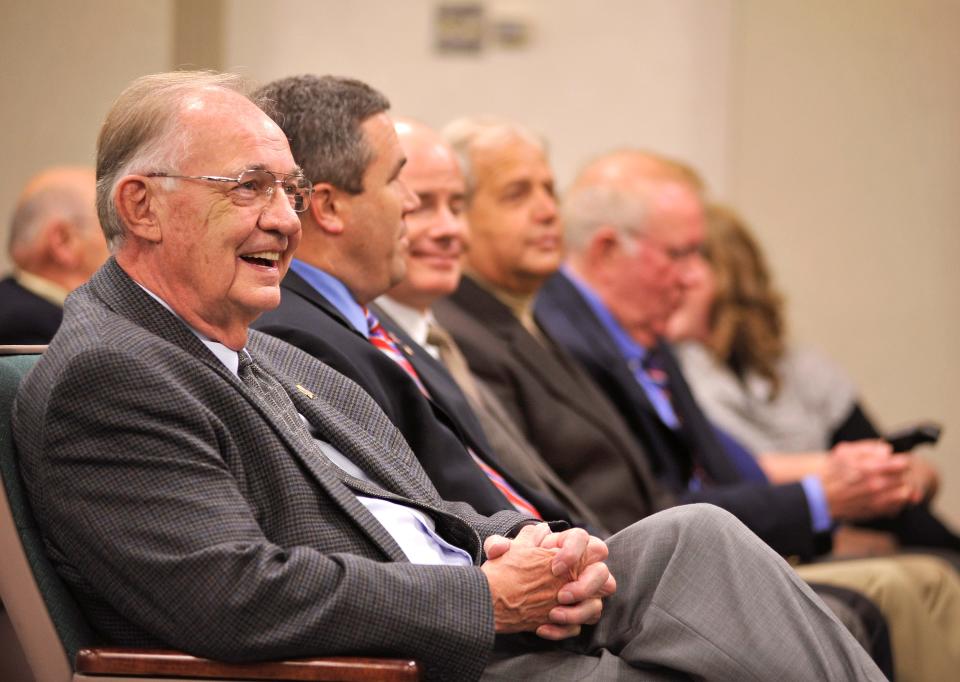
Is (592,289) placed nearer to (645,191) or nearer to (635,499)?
(645,191)

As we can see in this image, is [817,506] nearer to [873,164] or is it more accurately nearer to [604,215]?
[604,215]

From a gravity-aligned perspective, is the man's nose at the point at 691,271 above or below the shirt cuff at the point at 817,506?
above

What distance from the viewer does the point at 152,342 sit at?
1.63 m

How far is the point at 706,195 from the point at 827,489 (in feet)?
5.86

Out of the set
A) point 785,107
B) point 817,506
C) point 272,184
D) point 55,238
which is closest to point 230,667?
point 272,184

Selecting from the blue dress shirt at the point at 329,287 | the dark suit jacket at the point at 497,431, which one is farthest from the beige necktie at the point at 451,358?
the blue dress shirt at the point at 329,287

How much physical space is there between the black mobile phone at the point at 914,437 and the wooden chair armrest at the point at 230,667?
226cm

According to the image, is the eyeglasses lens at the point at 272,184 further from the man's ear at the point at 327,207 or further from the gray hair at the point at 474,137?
the gray hair at the point at 474,137

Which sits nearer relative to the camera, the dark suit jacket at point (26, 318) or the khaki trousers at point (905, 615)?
the khaki trousers at point (905, 615)

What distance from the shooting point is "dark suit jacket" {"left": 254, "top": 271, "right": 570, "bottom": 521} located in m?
2.15

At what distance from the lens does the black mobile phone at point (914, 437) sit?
134 inches

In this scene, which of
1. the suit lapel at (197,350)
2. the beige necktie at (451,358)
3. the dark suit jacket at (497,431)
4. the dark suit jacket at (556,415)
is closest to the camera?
the suit lapel at (197,350)

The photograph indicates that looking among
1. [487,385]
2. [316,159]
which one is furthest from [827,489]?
[316,159]

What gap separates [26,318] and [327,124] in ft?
6.20
